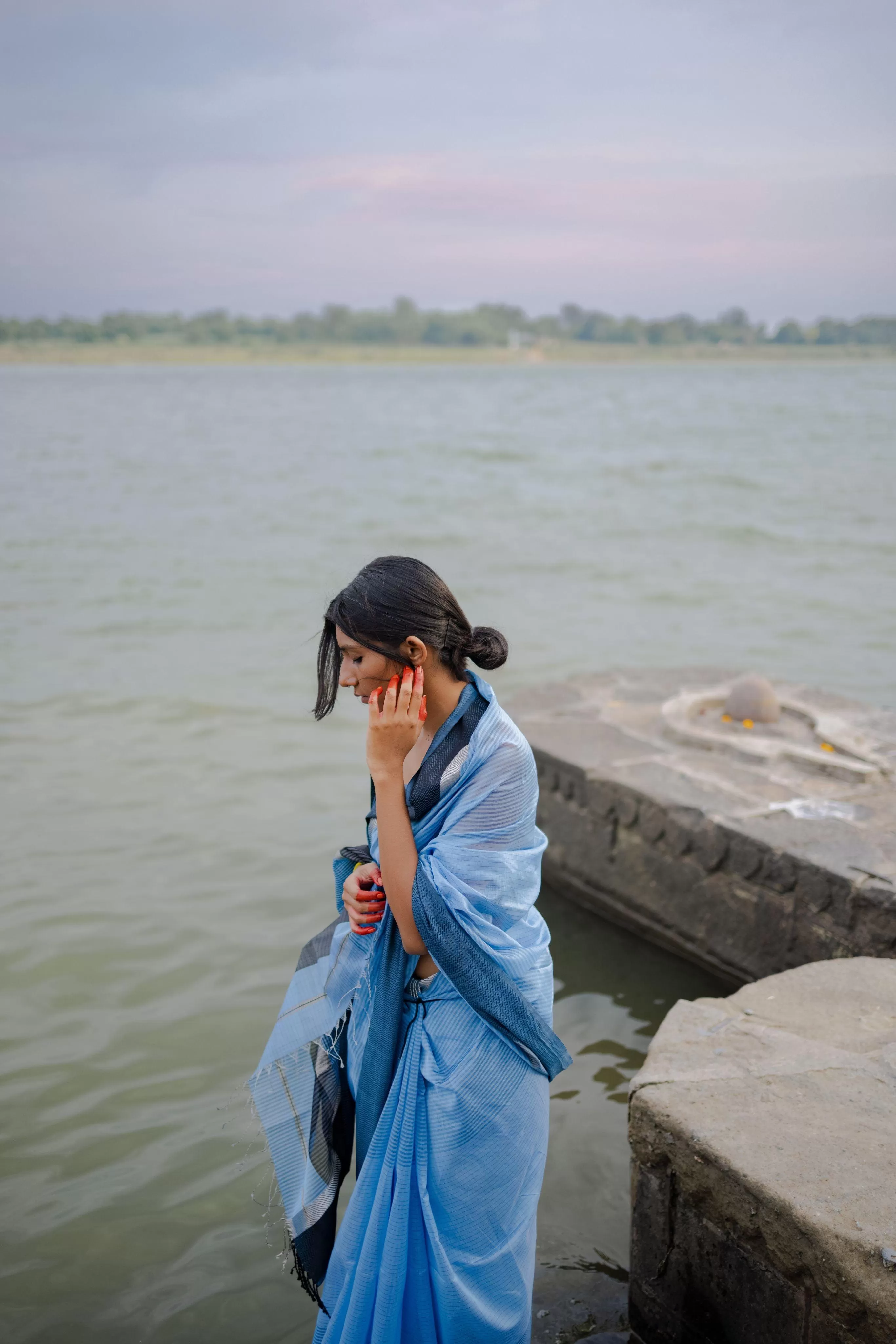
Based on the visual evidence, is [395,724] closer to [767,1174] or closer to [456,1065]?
[456,1065]

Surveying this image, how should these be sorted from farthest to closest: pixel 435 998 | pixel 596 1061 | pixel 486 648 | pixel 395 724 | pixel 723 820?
pixel 723 820, pixel 596 1061, pixel 486 648, pixel 435 998, pixel 395 724

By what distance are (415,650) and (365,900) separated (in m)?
0.46

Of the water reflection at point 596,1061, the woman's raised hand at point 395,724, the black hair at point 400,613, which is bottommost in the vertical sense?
the water reflection at point 596,1061

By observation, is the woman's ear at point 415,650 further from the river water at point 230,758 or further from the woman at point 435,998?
the river water at point 230,758

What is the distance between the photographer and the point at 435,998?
2068 mm

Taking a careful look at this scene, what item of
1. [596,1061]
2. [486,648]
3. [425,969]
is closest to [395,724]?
[486,648]

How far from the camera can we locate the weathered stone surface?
202 centimetres

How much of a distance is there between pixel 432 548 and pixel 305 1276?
13112mm

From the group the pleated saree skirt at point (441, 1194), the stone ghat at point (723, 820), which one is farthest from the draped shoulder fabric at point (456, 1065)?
the stone ghat at point (723, 820)

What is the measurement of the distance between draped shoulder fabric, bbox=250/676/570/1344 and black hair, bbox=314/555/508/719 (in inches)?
4.2

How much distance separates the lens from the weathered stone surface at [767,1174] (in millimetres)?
2023

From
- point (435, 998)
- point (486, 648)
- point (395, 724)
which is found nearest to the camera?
point (395, 724)

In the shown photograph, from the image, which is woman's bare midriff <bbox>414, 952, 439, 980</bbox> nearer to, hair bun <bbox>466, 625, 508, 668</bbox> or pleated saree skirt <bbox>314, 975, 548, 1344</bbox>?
pleated saree skirt <bbox>314, 975, 548, 1344</bbox>

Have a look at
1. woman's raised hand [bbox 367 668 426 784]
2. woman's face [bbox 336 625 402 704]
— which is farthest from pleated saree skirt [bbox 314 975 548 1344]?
woman's face [bbox 336 625 402 704]
